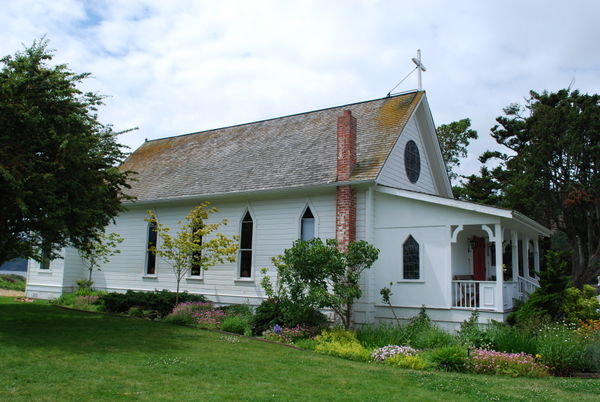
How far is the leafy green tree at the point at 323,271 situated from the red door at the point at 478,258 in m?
6.51

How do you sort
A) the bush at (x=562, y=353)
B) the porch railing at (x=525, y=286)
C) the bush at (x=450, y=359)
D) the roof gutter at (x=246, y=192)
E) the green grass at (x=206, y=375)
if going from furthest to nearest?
the porch railing at (x=525, y=286)
the roof gutter at (x=246, y=192)
the bush at (x=450, y=359)
the bush at (x=562, y=353)
the green grass at (x=206, y=375)

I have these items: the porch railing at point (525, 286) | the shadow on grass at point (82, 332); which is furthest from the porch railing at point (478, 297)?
the shadow on grass at point (82, 332)

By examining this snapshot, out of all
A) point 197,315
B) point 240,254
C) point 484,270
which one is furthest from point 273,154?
point 484,270

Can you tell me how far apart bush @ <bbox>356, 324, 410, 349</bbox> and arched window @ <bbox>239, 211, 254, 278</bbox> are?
6.17m

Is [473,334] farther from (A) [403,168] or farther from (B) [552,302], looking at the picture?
(A) [403,168]

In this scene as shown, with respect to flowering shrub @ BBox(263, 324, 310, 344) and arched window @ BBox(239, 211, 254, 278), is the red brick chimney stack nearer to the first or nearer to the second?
arched window @ BBox(239, 211, 254, 278)

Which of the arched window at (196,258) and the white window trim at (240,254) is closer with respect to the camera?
the white window trim at (240,254)

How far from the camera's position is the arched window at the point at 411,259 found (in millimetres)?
16094

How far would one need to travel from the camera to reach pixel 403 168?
19.3 metres

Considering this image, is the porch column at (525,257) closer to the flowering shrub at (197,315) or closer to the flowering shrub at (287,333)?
the flowering shrub at (287,333)

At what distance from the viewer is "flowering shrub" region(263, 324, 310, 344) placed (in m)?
14.3

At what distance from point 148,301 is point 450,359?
11448 millimetres

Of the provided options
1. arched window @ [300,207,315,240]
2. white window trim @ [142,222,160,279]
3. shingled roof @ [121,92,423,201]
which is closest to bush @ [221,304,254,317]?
arched window @ [300,207,315,240]

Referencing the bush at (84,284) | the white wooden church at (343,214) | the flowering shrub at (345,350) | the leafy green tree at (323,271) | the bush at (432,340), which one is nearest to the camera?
the flowering shrub at (345,350)
